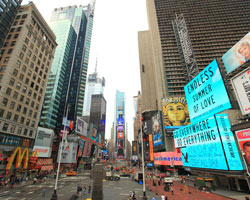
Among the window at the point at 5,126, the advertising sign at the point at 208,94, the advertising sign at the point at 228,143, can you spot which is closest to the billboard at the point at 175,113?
the advertising sign at the point at 208,94

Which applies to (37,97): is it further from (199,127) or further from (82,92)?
(82,92)

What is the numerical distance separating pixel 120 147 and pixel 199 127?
529 feet

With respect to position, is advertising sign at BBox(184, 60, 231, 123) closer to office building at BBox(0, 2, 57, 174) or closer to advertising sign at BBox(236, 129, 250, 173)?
advertising sign at BBox(236, 129, 250, 173)

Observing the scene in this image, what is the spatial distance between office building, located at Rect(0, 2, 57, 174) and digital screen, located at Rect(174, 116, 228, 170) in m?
44.5

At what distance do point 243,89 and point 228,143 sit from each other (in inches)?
326

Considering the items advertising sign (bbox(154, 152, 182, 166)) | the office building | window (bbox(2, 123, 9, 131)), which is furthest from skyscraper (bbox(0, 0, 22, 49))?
advertising sign (bbox(154, 152, 182, 166))

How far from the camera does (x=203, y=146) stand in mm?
26562

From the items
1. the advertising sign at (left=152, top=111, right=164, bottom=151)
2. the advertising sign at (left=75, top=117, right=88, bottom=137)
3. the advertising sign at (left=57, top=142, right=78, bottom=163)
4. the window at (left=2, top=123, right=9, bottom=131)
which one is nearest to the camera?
the window at (left=2, top=123, right=9, bottom=131)

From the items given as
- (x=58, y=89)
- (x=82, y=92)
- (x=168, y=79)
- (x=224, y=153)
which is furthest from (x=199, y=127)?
(x=82, y=92)

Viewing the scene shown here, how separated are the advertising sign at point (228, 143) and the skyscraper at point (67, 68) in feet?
252

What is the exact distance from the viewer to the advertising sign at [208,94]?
78.0 feet

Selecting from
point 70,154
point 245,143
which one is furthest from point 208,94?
point 70,154

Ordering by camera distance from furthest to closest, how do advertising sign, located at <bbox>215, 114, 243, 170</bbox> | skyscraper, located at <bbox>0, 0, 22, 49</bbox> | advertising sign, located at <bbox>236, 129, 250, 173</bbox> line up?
skyscraper, located at <bbox>0, 0, 22, 49</bbox> → advertising sign, located at <bbox>215, 114, 243, 170</bbox> → advertising sign, located at <bbox>236, 129, 250, 173</bbox>

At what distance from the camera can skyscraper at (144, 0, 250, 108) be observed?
296ft
